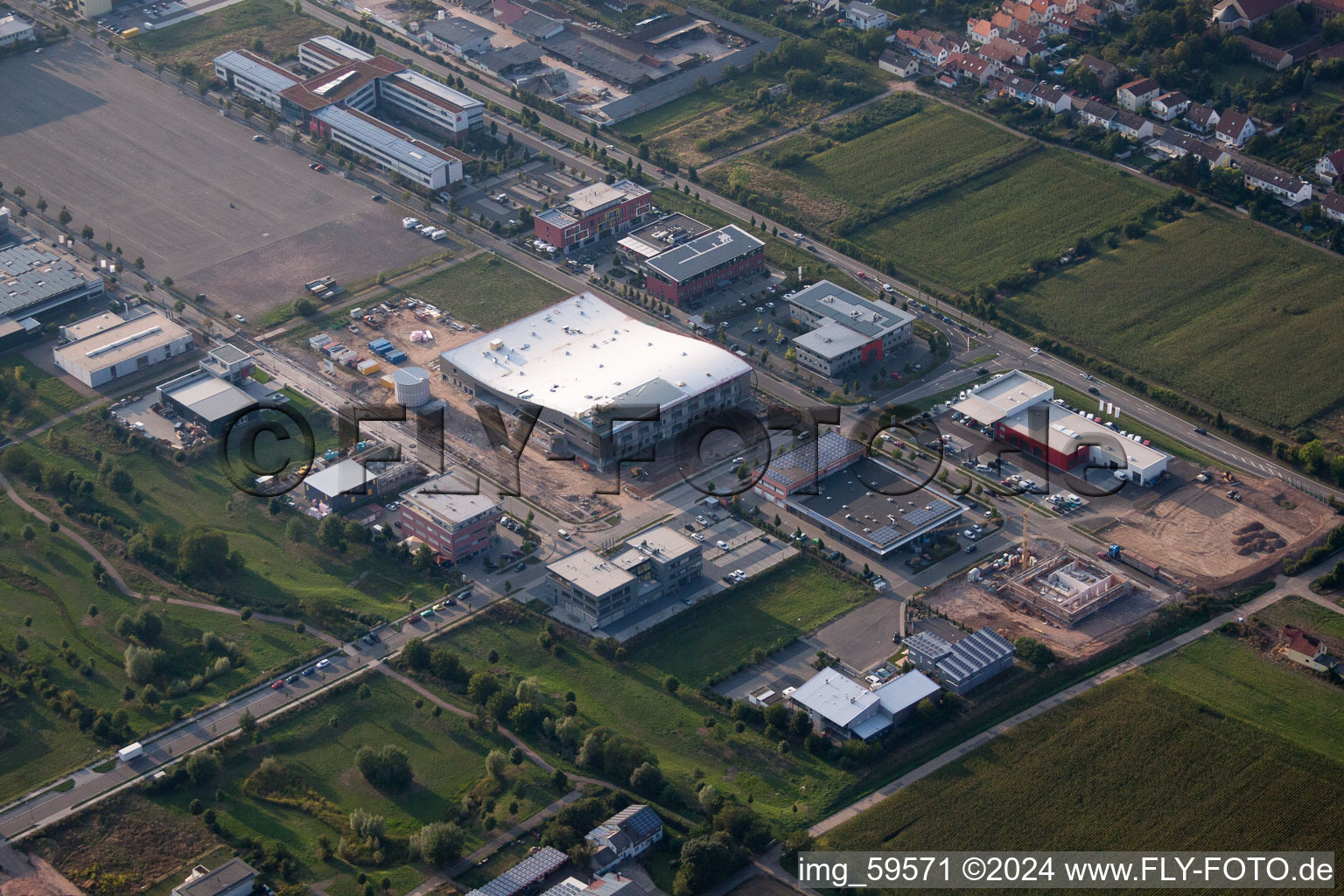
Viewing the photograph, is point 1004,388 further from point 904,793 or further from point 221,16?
point 221,16

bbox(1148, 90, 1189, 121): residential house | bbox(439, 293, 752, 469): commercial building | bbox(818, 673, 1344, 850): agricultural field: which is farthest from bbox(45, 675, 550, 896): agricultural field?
bbox(1148, 90, 1189, 121): residential house

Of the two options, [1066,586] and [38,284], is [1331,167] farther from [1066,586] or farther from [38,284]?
[38,284]

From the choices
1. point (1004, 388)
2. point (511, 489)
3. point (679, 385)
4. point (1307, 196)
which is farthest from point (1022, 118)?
point (511, 489)

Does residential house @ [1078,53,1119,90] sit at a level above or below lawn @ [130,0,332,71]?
above

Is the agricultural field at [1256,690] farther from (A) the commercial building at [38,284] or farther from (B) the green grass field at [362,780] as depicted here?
(A) the commercial building at [38,284]

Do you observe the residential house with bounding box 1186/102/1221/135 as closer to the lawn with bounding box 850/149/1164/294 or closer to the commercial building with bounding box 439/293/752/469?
the lawn with bounding box 850/149/1164/294

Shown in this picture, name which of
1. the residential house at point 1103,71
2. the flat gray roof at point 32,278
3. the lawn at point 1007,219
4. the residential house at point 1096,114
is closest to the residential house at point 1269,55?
the residential house at point 1103,71
